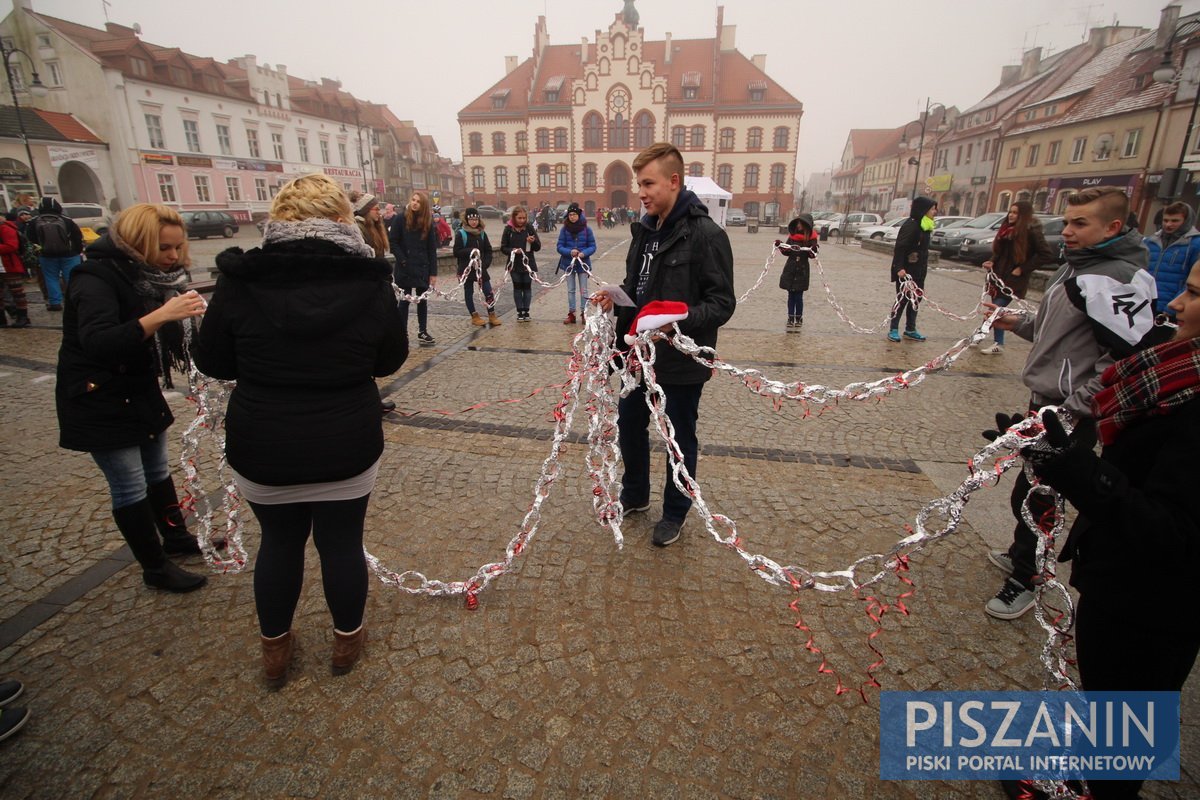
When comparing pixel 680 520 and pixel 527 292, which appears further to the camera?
pixel 527 292

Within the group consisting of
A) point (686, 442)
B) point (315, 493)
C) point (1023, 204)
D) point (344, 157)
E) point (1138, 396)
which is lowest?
point (686, 442)

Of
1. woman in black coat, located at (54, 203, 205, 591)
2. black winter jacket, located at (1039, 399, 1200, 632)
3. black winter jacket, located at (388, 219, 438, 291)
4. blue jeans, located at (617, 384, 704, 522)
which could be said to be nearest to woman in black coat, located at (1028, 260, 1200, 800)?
black winter jacket, located at (1039, 399, 1200, 632)

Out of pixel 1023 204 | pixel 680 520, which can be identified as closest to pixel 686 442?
pixel 680 520

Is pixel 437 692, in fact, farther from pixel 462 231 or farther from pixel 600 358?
pixel 462 231

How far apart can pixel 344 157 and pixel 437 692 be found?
2368 inches

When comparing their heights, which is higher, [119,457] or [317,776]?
[119,457]

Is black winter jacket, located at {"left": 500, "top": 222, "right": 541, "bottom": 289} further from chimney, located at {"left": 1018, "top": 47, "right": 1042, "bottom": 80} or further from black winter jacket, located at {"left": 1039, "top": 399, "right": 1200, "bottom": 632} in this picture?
chimney, located at {"left": 1018, "top": 47, "right": 1042, "bottom": 80}

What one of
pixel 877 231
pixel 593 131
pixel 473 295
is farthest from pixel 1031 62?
pixel 473 295

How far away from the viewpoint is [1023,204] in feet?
24.7

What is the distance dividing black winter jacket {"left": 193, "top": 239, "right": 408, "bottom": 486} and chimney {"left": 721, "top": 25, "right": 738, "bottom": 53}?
7137 centimetres

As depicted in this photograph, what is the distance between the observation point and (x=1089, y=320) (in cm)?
264

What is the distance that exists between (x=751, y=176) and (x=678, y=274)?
63.2m

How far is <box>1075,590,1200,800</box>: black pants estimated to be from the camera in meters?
1.70

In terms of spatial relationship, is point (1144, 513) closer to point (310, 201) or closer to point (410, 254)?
point (310, 201)
